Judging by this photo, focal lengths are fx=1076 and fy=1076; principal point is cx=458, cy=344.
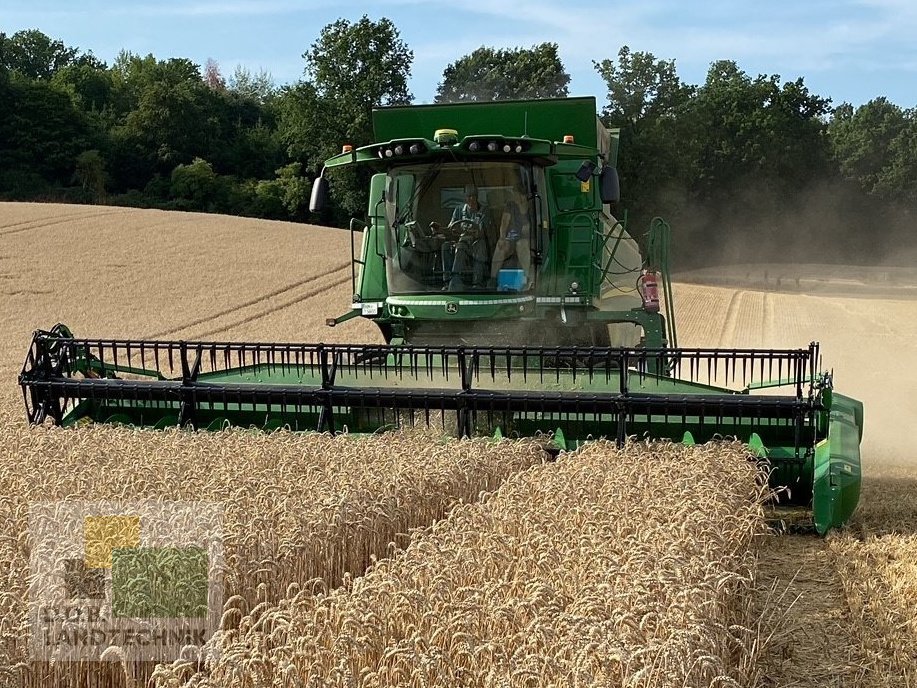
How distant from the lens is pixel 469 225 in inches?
330

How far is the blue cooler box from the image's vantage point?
8.36 metres

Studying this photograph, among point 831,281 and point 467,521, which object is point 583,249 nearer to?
point 467,521

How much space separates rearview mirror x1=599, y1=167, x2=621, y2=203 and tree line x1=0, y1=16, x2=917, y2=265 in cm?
3269

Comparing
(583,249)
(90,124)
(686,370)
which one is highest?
(90,124)

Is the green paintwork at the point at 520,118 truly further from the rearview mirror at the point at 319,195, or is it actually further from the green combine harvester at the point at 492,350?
the rearview mirror at the point at 319,195

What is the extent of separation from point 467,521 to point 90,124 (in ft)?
162

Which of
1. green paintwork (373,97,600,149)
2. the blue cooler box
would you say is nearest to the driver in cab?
the blue cooler box

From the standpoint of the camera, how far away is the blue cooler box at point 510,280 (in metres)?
8.36

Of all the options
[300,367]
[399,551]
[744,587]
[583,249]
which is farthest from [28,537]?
[583,249]

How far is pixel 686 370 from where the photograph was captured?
16.8m

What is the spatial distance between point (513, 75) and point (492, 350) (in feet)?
127

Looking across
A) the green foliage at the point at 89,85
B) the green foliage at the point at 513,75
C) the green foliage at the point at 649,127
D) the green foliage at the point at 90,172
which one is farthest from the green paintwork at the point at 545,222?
the green foliage at the point at 89,85

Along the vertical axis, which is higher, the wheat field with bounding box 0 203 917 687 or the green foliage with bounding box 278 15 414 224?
the green foliage with bounding box 278 15 414 224

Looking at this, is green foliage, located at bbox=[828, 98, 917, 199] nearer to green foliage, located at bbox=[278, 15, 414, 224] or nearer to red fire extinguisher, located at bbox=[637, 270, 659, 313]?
green foliage, located at bbox=[278, 15, 414, 224]
